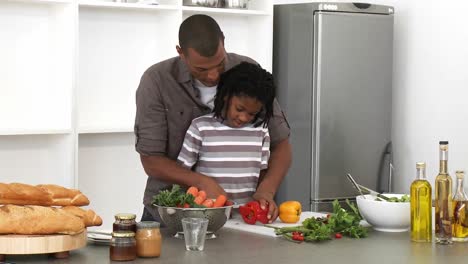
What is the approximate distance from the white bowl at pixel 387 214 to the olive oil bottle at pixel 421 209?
14 centimetres

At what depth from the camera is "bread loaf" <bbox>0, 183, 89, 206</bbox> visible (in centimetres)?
248

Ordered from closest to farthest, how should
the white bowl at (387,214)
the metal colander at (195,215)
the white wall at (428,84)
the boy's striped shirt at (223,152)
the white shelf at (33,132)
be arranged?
the metal colander at (195,215), the white bowl at (387,214), the boy's striped shirt at (223,152), the white shelf at (33,132), the white wall at (428,84)

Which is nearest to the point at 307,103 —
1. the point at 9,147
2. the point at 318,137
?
the point at 318,137

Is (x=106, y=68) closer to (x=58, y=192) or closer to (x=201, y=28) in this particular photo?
(x=201, y=28)

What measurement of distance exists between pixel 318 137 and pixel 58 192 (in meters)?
2.76

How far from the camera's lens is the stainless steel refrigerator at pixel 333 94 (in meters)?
5.12

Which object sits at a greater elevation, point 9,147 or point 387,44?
point 387,44

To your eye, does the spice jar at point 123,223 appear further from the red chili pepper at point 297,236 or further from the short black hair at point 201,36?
the short black hair at point 201,36

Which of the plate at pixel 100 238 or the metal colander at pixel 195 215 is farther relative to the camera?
the metal colander at pixel 195 215

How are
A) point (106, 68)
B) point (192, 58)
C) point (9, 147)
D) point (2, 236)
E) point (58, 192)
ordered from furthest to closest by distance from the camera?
point (106, 68) → point (9, 147) → point (192, 58) → point (58, 192) → point (2, 236)

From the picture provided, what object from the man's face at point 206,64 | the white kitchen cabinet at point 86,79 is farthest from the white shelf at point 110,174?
the man's face at point 206,64

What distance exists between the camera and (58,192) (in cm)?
257

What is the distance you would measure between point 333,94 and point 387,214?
2.23 meters

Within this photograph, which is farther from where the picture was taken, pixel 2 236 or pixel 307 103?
pixel 307 103
